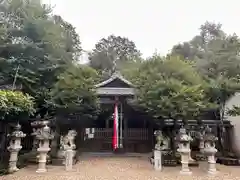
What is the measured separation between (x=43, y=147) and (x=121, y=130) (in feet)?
20.4

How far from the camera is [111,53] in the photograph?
111 feet

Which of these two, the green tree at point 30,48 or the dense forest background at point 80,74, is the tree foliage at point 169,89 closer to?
the dense forest background at point 80,74

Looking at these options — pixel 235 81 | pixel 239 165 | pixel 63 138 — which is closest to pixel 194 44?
pixel 235 81

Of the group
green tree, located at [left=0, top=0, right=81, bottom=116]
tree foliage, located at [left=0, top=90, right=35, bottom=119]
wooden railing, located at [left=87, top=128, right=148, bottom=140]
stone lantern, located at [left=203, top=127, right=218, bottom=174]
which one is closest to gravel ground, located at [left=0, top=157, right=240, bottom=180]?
stone lantern, located at [left=203, top=127, right=218, bottom=174]

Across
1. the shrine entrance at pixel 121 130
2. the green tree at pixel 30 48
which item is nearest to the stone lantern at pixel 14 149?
the green tree at pixel 30 48

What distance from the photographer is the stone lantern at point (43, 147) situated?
9.11 metres

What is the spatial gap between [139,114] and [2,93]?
9.38m

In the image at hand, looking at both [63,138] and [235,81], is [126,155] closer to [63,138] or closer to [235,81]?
[63,138]

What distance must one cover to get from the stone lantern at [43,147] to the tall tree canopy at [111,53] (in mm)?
21086

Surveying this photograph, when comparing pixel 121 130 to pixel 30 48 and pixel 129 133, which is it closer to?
pixel 129 133

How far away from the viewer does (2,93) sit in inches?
304

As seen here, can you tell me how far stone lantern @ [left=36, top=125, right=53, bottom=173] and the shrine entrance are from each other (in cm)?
532

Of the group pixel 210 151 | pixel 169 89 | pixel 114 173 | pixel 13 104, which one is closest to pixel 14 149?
pixel 13 104

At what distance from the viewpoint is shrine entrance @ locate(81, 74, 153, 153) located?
1452cm
